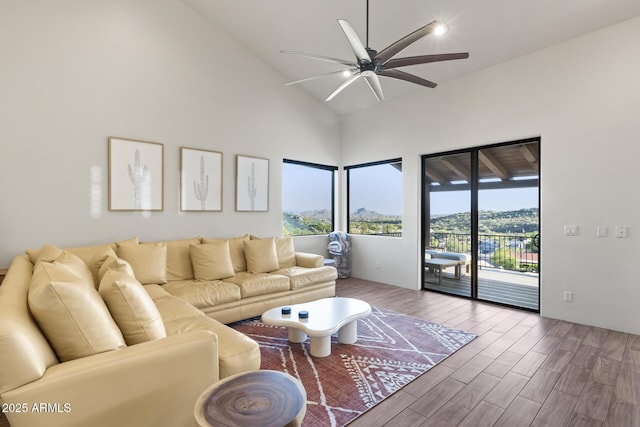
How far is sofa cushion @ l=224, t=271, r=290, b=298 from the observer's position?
3.69 meters

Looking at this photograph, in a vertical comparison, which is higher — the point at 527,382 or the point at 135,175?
the point at 135,175

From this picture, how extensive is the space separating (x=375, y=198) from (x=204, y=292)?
12.4 feet

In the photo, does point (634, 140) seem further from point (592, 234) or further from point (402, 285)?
point (402, 285)

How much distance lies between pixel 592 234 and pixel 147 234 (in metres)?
5.45

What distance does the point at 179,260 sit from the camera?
154 inches

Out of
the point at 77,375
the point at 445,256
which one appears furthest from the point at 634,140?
the point at 77,375

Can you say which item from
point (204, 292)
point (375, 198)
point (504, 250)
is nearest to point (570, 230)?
point (504, 250)

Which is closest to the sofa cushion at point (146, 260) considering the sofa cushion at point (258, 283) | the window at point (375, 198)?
the sofa cushion at point (258, 283)

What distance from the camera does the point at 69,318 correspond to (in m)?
1.38

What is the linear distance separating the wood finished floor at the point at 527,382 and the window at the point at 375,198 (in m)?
2.37

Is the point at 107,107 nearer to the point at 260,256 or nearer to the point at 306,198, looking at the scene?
the point at 260,256

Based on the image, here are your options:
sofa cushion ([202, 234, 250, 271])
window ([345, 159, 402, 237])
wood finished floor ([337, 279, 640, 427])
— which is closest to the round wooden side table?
wood finished floor ([337, 279, 640, 427])

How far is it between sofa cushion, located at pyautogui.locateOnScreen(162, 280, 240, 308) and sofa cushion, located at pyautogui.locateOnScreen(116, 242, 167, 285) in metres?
0.16

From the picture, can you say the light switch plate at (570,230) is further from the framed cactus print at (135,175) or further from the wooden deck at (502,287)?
the framed cactus print at (135,175)
